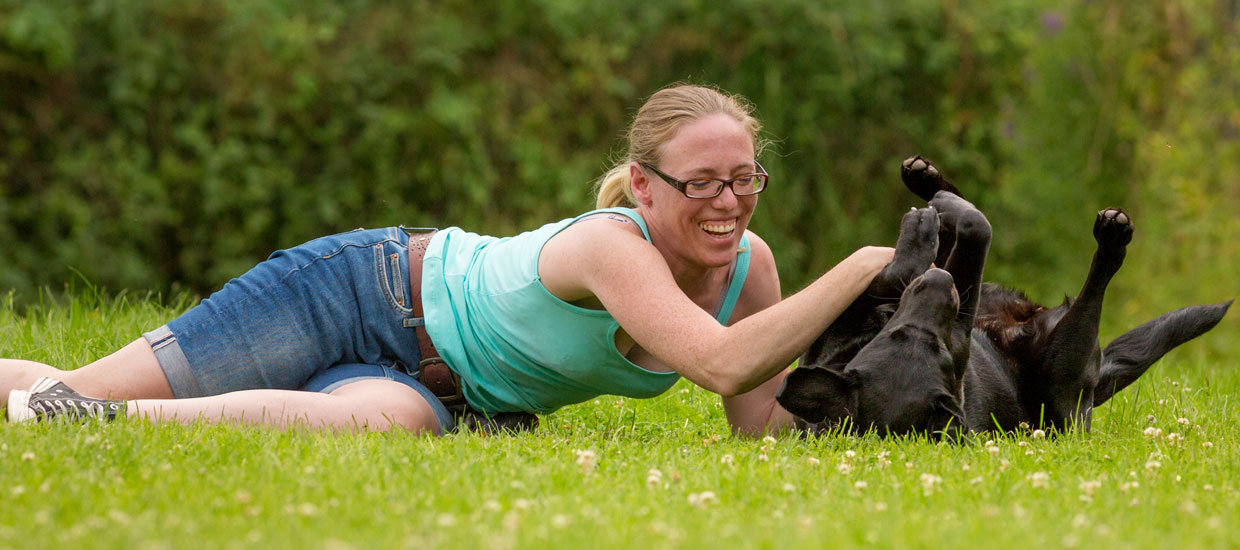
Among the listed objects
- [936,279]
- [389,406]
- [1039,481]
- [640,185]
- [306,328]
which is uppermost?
[640,185]

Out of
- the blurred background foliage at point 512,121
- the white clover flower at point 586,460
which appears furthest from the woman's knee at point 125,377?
the blurred background foliage at point 512,121

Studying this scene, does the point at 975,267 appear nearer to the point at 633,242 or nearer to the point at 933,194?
the point at 933,194

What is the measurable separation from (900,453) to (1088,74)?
7076 millimetres

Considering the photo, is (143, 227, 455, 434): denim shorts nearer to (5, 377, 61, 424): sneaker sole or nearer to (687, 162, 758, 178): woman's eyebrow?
(5, 377, 61, 424): sneaker sole

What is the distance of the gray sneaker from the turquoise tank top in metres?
0.98

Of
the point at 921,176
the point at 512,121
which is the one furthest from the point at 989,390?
the point at 512,121

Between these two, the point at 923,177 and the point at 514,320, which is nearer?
the point at 514,320

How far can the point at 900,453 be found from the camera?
10.1 ft

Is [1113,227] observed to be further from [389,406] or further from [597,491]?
[389,406]

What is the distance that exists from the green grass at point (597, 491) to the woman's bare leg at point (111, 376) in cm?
51

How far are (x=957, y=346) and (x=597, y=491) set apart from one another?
4.25 feet

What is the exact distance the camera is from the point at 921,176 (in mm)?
3916

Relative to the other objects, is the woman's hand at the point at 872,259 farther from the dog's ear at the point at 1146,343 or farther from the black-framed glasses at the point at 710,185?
the dog's ear at the point at 1146,343

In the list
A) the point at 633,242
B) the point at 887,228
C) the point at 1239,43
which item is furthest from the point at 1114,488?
the point at 1239,43
